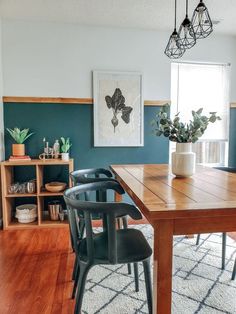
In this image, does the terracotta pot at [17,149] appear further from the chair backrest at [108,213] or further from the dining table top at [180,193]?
the chair backrest at [108,213]

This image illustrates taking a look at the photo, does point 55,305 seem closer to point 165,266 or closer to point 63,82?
point 165,266

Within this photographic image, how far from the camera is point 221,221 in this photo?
4.23 ft

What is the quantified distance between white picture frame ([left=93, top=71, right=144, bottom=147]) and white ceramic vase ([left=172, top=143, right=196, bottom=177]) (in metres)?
1.68

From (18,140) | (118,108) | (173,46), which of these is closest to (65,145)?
(18,140)

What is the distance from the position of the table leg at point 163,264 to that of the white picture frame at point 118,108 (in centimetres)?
250

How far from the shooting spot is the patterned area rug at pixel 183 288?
5.75 feet

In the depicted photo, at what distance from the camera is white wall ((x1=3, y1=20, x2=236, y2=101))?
340cm

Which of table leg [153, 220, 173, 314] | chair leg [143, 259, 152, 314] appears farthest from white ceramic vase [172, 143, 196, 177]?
table leg [153, 220, 173, 314]

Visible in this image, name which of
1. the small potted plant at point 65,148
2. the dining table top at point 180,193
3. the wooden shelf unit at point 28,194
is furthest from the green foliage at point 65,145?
the dining table top at point 180,193

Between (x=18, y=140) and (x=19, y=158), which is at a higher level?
(x=18, y=140)

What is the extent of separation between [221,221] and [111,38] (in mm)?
2977

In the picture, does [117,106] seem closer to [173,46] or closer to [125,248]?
[173,46]

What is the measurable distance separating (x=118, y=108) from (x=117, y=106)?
→ 0.10 feet

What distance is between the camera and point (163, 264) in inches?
47.5
